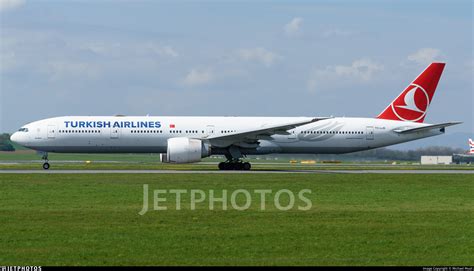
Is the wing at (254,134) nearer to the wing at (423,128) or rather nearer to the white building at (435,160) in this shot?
the wing at (423,128)

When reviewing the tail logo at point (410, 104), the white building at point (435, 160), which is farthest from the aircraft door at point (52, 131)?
the white building at point (435, 160)

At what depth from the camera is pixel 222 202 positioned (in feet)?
71.4

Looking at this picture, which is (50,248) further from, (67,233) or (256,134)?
(256,134)

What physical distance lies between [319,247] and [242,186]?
15044mm

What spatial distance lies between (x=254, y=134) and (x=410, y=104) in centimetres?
1285

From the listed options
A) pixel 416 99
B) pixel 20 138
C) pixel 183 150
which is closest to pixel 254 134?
pixel 183 150

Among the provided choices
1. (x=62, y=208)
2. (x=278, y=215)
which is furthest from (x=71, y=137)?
(x=278, y=215)

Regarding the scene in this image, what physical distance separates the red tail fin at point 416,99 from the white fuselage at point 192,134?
1.60 metres

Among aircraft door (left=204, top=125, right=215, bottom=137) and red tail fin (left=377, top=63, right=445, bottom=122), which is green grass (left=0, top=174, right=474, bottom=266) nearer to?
aircraft door (left=204, top=125, right=215, bottom=137)

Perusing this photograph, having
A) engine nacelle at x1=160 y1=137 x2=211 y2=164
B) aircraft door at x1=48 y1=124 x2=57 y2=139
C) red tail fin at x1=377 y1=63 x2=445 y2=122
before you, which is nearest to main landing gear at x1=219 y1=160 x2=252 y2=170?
engine nacelle at x1=160 y1=137 x2=211 y2=164

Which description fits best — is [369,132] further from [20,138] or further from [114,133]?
[20,138]

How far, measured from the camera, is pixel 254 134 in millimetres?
43719

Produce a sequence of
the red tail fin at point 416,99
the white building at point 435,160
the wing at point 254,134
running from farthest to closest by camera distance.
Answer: the white building at point 435,160, the red tail fin at point 416,99, the wing at point 254,134

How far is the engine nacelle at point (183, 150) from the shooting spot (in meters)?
42.0
